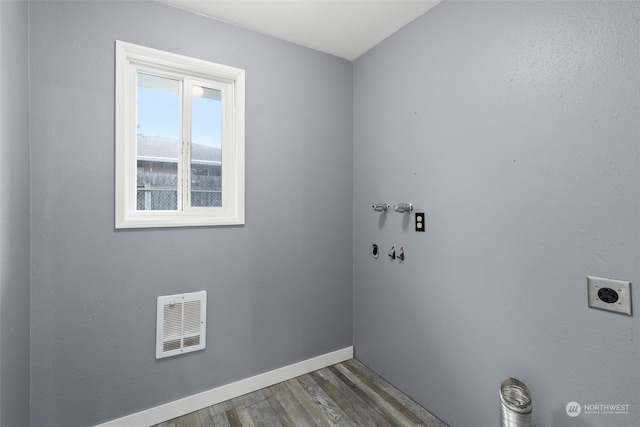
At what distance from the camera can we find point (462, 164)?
1525mm

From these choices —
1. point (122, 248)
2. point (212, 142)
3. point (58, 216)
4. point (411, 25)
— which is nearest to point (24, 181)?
point (58, 216)

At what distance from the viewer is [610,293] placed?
101 centimetres

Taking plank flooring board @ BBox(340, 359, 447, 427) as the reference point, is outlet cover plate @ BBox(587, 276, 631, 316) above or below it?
above

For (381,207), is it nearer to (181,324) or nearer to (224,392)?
(181,324)

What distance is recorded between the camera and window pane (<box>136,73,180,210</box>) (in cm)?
169

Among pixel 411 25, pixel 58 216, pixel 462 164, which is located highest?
pixel 411 25

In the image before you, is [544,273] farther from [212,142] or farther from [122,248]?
[122,248]

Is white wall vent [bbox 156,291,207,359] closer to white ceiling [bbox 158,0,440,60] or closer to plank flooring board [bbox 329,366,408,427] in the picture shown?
plank flooring board [bbox 329,366,408,427]

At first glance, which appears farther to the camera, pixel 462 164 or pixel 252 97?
pixel 252 97

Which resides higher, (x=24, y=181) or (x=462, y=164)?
(x=462, y=164)

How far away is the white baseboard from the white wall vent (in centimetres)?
31

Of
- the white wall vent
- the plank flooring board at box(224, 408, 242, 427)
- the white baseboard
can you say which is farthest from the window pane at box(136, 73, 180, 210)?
the plank flooring board at box(224, 408, 242, 427)

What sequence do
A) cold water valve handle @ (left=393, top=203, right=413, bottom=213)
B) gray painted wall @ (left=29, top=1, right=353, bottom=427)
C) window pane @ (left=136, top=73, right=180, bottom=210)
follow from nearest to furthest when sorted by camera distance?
gray painted wall @ (left=29, top=1, right=353, bottom=427) < window pane @ (left=136, top=73, right=180, bottom=210) < cold water valve handle @ (left=393, top=203, right=413, bottom=213)

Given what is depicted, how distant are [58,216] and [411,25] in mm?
2388
